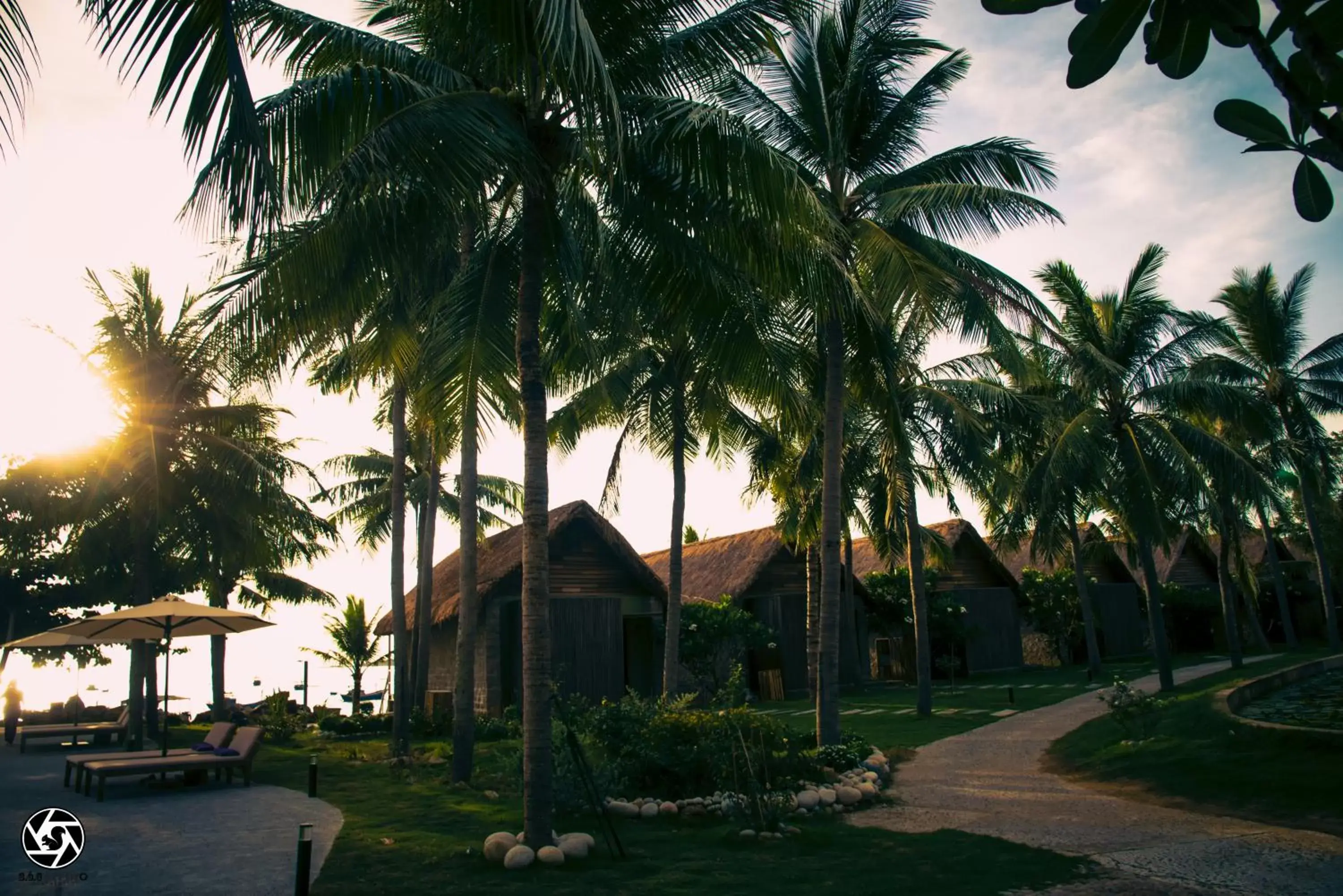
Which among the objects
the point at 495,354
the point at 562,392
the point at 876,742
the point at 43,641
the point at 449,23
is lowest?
the point at 876,742

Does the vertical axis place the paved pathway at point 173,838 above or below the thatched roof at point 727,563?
below

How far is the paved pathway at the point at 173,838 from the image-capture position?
6.70 m

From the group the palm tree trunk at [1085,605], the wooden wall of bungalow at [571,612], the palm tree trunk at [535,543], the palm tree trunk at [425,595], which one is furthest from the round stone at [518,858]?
the palm tree trunk at [1085,605]

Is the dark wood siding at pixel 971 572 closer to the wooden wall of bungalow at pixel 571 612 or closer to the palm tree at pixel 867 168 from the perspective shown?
the wooden wall of bungalow at pixel 571 612

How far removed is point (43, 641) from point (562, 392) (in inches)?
408

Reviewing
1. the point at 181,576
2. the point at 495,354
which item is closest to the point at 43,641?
the point at 181,576

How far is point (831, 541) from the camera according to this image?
1210cm

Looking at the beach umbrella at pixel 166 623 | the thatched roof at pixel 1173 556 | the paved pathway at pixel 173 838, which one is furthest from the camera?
the thatched roof at pixel 1173 556

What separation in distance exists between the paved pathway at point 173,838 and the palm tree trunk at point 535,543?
5.75 feet

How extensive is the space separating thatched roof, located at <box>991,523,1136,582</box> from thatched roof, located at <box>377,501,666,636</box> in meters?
11.8

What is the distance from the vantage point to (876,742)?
1491 cm

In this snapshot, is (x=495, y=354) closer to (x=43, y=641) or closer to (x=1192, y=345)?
(x=43, y=641)

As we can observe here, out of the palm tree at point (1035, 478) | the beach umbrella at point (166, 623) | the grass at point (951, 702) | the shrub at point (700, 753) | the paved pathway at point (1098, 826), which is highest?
the palm tree at point (1035, 478)

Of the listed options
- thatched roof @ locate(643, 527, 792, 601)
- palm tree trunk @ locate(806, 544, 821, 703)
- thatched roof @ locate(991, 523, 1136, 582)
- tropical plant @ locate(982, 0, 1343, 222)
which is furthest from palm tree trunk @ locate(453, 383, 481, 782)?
thatched roof @ locate(991, 523, 1136, 582)
